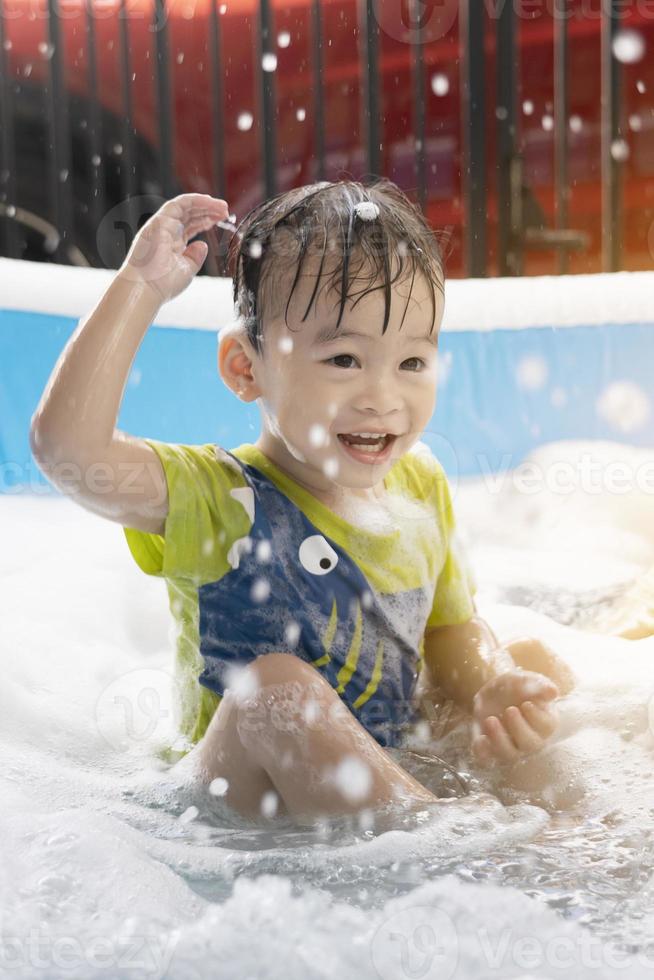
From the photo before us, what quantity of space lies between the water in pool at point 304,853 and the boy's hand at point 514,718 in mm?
42

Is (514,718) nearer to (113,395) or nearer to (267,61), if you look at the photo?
(113,395)

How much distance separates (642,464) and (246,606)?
1180 mm

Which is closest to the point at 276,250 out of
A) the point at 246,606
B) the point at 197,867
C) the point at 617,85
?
the point at 246,606

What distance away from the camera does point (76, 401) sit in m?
1.04

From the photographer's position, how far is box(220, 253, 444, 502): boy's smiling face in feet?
3.64

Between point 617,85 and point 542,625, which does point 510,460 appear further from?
point 617,85

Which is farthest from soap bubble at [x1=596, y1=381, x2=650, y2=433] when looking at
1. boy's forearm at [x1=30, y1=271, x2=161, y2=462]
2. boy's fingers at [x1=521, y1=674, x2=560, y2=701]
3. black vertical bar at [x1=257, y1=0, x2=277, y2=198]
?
boy's forearm at [x1=30, y1=271, x2=161, y2=462]

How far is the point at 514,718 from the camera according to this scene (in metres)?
1.13

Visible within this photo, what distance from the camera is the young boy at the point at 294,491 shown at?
104 cm

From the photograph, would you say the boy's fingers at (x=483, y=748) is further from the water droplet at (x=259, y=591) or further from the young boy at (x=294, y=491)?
the water droplet at (x=259, y=591)

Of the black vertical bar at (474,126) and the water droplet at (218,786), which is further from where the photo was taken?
the black vertical bar at (474,126)

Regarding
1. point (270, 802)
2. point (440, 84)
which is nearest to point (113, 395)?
point (270, 802)

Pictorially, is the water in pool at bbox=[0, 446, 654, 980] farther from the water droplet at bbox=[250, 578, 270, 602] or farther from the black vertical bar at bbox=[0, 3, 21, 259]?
the black vertical bar at bbox=[0, 3, 21, 259]

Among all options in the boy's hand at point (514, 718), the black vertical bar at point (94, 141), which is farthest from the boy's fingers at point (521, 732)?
the black vertical bar at point (94, 141)
